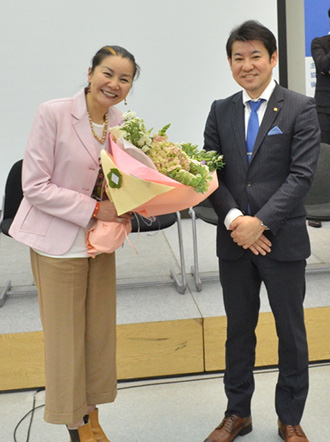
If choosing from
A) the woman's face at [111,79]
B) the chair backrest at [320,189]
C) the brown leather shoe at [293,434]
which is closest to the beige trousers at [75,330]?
the woman's face at [111,79]

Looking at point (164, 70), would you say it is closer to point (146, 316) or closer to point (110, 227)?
point (146, 316)

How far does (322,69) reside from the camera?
463cm

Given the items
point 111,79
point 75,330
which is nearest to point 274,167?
point 111,79

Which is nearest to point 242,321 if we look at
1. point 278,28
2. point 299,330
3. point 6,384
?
point 299,330

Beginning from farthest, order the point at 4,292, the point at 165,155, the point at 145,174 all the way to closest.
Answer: the point at 4,292
the point at 165,155
the point at 145,174

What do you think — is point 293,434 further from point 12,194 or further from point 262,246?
point 12,194

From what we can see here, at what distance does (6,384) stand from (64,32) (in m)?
3.19

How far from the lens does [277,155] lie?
2219 millimetres

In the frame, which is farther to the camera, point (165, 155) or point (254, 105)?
point (254, 105)

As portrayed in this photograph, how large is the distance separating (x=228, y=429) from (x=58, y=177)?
1.26m

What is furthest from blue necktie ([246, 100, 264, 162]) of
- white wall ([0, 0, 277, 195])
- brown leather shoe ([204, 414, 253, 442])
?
white wall ([0, 0, 277, 195])

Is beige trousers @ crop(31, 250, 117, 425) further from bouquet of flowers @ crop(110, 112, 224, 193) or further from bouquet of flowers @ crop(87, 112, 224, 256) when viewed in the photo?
bouquet of flowers @ crop(110, 112, 224, 193)

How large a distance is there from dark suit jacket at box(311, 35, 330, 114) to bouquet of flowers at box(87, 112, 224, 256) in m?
2.82

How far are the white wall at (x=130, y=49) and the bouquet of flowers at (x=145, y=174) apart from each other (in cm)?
319
